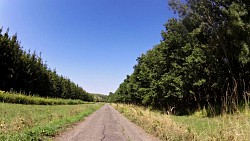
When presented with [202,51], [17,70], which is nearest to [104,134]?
[202,51]

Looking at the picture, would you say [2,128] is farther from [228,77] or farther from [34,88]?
[34,88]

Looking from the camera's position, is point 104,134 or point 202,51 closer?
point 104,134

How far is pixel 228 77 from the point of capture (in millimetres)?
27141

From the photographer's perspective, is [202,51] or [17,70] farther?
[17,70]

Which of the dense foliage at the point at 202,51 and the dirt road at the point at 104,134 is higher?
the dense foliage at the point at 202,51

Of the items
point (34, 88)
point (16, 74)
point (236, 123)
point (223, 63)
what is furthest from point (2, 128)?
point (34, 88)

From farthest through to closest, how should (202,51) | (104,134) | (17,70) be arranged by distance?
(17,70)
(202,51)
(104,134)

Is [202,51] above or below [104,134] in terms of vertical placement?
above

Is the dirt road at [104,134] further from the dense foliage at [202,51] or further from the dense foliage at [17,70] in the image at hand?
the dense foliage at [17,70]

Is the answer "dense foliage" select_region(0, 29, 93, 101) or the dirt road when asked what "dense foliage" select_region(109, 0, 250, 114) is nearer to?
the dirt road

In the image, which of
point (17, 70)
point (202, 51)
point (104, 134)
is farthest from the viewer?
point (17, 70)

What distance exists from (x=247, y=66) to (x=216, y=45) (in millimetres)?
3993

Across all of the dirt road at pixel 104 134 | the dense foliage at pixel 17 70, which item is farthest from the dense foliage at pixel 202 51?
the dense foliage at pixel 17 70

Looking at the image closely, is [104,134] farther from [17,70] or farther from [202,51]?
[17,70]
